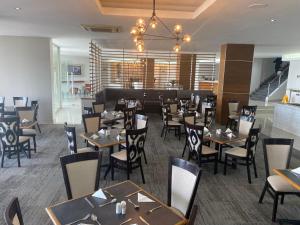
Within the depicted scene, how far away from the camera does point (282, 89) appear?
50.1 ft

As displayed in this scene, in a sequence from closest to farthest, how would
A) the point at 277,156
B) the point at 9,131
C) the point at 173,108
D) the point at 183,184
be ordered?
the point at 183,184 → the point at 277,156 → the point at 9,131 → the point at 173,108

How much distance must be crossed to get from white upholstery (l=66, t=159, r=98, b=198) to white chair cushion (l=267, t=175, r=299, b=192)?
7.78 feet

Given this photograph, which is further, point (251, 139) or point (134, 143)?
point (251, 139)

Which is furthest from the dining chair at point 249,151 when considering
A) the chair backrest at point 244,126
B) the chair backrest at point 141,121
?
the chair backrest at point 141,121

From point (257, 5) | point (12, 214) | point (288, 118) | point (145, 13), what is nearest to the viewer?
point (12, 214)

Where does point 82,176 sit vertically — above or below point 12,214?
below

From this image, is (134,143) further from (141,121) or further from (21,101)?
(21,101)

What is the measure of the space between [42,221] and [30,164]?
211 centimetres

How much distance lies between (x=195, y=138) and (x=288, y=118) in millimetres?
5669

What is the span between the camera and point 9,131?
4.57 metres

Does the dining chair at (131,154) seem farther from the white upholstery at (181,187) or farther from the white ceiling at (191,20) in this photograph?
the white ceiling at (191,20)

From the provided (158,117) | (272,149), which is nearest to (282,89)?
(158,117)

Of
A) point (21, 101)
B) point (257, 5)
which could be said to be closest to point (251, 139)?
point (257, 5)

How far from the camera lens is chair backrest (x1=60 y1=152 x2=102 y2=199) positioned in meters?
2.50
